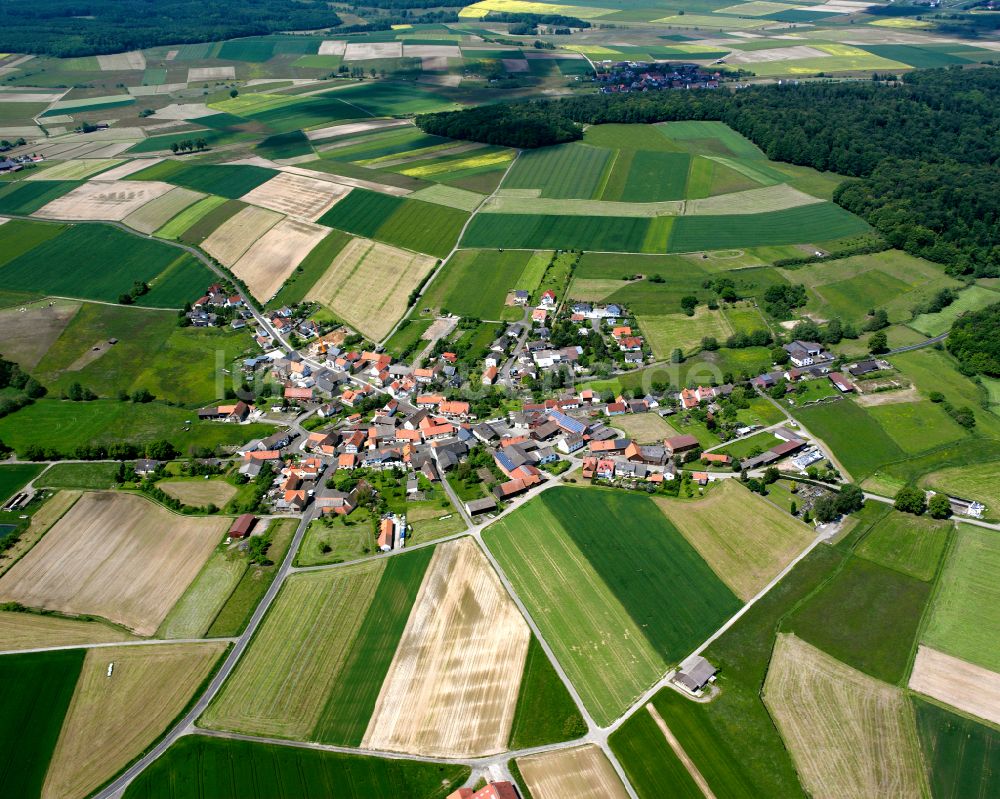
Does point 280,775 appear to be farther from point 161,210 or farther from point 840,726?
point 161,210

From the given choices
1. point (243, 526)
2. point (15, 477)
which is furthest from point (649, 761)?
point (15, 477)

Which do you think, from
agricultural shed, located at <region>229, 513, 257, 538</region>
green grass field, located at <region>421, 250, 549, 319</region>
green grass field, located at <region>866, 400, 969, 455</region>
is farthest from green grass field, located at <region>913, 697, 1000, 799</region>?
green grass field, located at <region>421, 250, 549, 319</region>

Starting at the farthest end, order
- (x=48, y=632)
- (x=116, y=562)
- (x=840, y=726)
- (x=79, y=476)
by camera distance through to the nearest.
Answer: (x=79, y=476), (x=116, y=562), (x=48, y=632), (x=840, y=726)

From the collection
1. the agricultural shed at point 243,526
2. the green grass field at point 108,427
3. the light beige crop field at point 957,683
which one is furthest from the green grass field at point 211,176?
the light beige crop field at point 957,683

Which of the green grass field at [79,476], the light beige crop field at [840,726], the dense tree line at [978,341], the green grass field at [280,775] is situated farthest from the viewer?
the dense tree line at [978,341]

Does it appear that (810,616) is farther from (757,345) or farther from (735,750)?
(757,345)

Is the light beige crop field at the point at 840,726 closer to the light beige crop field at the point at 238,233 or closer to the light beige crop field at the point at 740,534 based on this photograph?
the light beige crop field at the point at 740,534
